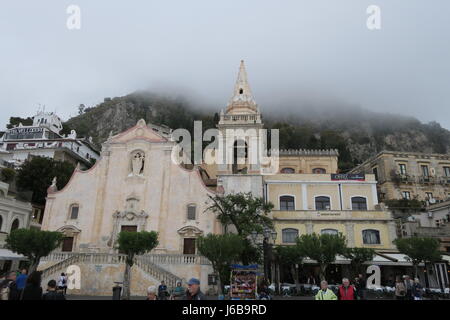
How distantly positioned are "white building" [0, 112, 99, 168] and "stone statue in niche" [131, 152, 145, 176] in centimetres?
2811

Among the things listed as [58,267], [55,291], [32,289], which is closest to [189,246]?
[58,267]

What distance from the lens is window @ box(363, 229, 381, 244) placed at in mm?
32031

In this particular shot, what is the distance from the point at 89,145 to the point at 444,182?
5940cm

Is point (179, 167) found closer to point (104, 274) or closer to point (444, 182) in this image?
point (104, 274)

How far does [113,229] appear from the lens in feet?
95.1

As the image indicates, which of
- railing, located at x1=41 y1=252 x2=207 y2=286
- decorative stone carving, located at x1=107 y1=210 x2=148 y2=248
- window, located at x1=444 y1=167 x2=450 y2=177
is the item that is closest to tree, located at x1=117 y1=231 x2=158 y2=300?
railing, located at x1=41 y1=252 x2=207 y2=286

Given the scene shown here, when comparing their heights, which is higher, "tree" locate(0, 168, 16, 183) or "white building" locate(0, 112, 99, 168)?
"white building" locate(0, 112, 99, 168)

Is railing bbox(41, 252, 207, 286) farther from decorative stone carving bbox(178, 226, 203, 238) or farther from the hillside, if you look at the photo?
the hillside

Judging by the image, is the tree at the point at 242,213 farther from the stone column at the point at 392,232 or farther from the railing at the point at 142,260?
the stone column at the point at 392,232

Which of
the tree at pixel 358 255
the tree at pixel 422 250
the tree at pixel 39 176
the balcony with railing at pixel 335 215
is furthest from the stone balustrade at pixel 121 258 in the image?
the tree at pixel 39 176

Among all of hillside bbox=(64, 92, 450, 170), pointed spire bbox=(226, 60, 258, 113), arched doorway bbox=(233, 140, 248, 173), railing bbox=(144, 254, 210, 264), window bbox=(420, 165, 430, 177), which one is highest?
hillside bbox=(64, 92, 450, 170)

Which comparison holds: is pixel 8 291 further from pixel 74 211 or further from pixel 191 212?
pixel 74 211

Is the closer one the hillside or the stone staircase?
the stone staircase

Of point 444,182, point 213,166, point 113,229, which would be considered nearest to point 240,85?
point 213,166
